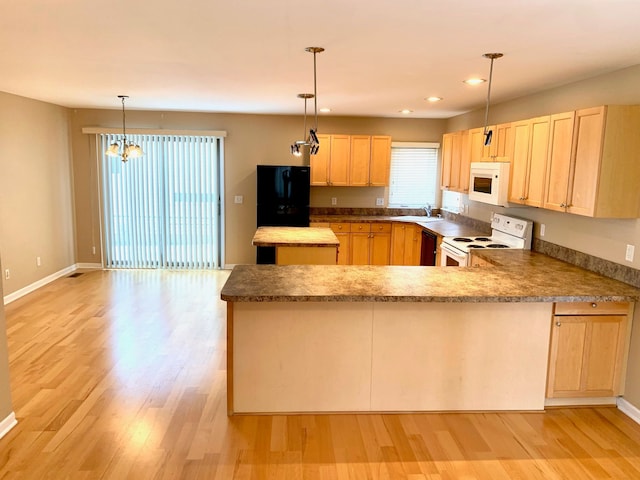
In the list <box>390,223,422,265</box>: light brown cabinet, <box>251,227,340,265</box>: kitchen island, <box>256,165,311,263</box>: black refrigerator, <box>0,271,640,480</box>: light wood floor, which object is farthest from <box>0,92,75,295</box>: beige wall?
<box>390,223,422,265</box>: light brown cabinet

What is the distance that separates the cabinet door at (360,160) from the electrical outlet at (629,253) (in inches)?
163

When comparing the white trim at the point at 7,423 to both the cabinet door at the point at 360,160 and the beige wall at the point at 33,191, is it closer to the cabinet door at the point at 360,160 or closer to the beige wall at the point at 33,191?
the beige wall at the point at 33,191

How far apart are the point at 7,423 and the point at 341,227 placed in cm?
476

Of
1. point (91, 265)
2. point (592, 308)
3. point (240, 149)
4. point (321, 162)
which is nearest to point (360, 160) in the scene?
point (321, 162)

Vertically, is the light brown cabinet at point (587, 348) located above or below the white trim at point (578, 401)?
above

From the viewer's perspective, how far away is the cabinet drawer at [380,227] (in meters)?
6.96

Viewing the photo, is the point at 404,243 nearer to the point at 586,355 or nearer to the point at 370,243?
the point at 370,243

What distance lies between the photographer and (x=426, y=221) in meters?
6.97

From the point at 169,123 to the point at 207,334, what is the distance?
3.88 metres

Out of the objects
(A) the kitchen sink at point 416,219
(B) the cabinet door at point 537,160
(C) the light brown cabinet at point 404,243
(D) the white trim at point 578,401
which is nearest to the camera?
(D) the white trim at point 578,401

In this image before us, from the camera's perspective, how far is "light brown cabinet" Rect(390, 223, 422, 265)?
22.6 feet

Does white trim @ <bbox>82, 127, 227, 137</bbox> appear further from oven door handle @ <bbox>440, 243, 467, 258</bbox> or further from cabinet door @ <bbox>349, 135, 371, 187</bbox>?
oven door handle @ <bbox>440, 243, 467, 258</bbox>

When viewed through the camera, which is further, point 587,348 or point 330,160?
point 330,160

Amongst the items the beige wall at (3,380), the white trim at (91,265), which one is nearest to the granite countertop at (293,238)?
the beige wall at (3,380)
